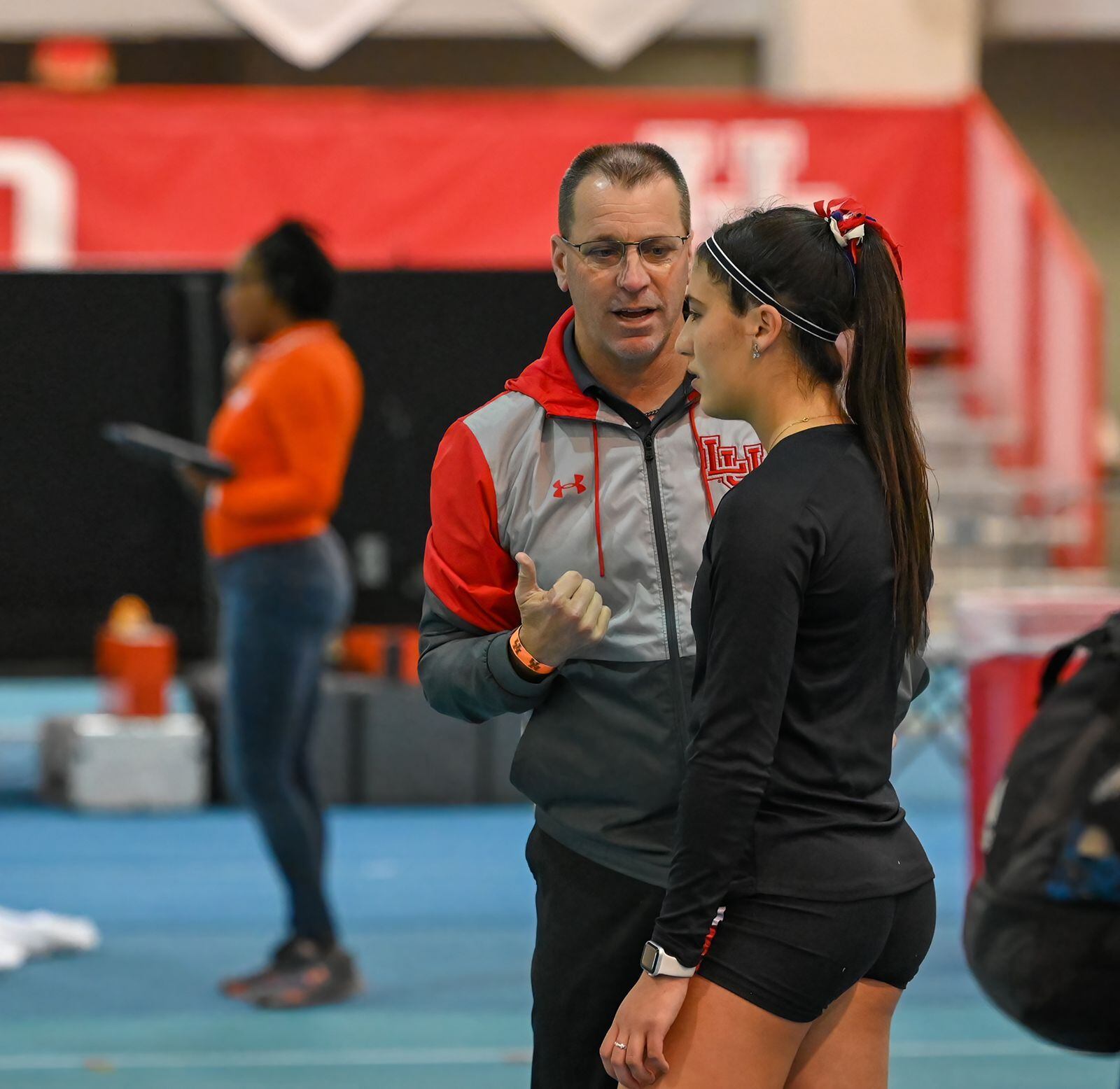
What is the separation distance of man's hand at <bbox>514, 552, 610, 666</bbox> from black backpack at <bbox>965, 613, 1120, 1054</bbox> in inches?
22.5

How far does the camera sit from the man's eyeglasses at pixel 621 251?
2.35 meters

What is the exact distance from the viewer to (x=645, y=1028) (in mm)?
1930

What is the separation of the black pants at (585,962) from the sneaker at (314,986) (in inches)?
103

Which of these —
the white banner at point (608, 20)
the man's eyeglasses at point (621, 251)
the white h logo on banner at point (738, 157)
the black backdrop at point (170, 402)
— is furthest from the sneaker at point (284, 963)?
the white banner at point (608, 20)

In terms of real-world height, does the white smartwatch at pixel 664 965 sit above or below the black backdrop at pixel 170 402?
below

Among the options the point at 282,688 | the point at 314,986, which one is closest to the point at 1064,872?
the point at 282,688

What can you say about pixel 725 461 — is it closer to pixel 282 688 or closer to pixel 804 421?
pixel 804 421

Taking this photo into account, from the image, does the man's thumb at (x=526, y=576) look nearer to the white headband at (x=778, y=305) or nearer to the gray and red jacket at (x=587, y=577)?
the gray and red jacket at (x=587, y=577)

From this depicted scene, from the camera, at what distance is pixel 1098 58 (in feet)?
50.8

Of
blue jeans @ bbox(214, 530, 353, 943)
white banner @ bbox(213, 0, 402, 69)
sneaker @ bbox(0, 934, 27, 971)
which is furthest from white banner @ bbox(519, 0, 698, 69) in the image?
sneaker @ bbox(0, 934, 27, 971)

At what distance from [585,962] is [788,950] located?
1.34ft

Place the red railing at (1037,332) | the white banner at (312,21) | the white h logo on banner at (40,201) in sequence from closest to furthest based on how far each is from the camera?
the white h logo on banner at (40,201) < the white banner at (312,21) < the red railing at (1037,332)

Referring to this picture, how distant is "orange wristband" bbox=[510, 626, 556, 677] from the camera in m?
2.19

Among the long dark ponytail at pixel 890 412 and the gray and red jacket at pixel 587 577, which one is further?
the gray and red jacket at pixel 587 577
